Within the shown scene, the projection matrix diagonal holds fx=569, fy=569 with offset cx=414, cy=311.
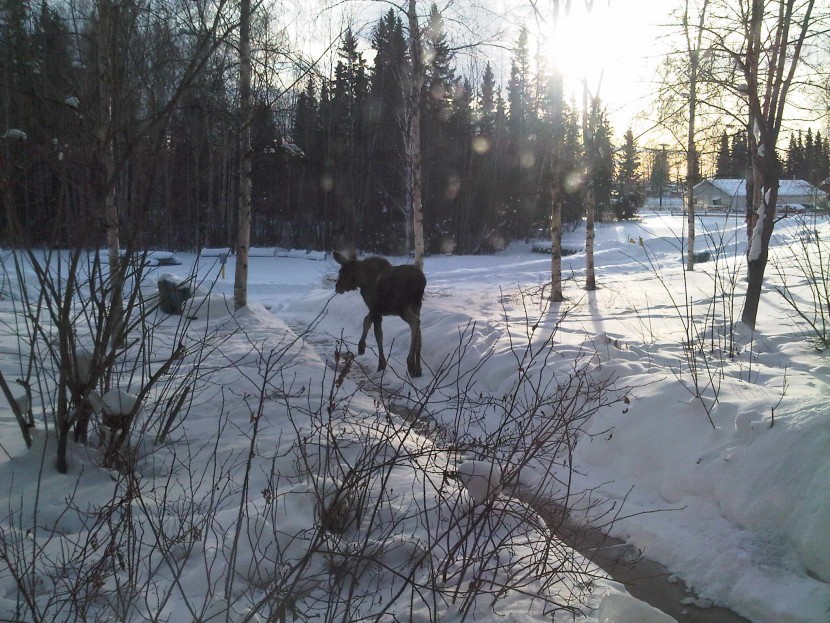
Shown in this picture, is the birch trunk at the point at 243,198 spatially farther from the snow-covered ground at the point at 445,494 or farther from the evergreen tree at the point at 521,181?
the evergreen tree at the point at 521,181

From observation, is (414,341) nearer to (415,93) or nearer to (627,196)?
(415,93)

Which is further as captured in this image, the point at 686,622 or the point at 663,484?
the point at 663,484

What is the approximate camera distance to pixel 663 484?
4707 mm

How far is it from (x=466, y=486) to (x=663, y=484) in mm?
1950

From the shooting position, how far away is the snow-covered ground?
8.84ft

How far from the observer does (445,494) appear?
367cm

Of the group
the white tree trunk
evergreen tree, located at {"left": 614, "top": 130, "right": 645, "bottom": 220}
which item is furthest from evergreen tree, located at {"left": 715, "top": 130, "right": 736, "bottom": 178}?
evergreen tree, located at {"left": 614, "top": 130, "right": 645, "bottom": 220}

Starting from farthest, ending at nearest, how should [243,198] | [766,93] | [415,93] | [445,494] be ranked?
[415,93] < [243,198] < [766,93] < [445,494]

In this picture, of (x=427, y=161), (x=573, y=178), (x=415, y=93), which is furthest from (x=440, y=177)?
(x=415, y=93)

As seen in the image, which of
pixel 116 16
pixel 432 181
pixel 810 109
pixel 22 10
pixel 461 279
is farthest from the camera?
pixel 432 181

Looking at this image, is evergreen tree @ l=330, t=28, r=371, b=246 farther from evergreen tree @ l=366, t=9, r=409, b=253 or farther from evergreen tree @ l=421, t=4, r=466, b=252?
evergreen tree @ l=421, t=4, r=466, b=252

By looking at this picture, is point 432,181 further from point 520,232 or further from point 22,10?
point 22,10

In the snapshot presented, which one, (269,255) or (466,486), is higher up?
(269,255)

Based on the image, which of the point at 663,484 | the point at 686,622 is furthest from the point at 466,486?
the point at 663,484
